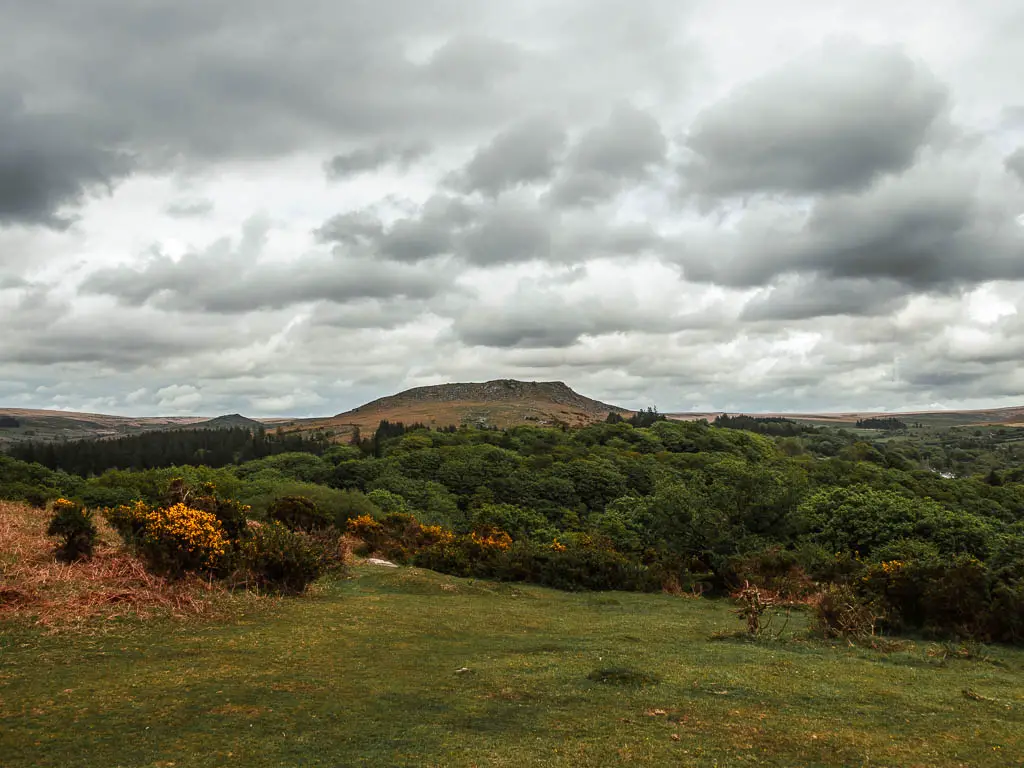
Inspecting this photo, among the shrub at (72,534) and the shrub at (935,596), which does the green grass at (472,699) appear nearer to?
the shrub at (935,596)

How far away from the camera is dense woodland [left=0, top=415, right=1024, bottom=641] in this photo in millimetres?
19097

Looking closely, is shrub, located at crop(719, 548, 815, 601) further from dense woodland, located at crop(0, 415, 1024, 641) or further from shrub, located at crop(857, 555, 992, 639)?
shrub, located at crop(857, 555, 992, 639)

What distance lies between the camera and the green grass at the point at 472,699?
6406 mm

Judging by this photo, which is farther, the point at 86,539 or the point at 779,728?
the point at 86,539

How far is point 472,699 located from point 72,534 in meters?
11.3

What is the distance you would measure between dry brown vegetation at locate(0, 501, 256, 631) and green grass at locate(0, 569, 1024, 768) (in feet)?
2.54

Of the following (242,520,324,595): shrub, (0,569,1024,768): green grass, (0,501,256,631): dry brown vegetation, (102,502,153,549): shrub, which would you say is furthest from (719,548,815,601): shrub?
(102,502,153,549): shrub

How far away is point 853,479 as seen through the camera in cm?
→ 7700

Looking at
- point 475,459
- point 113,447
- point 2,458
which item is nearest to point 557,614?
point 2,458

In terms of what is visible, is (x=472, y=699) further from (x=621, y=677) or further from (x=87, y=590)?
(x=87, y=590)

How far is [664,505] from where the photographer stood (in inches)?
1345

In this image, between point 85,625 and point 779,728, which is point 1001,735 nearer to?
point 779,728

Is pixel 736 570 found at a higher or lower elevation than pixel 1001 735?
lower

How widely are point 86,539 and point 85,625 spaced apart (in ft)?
15.0
